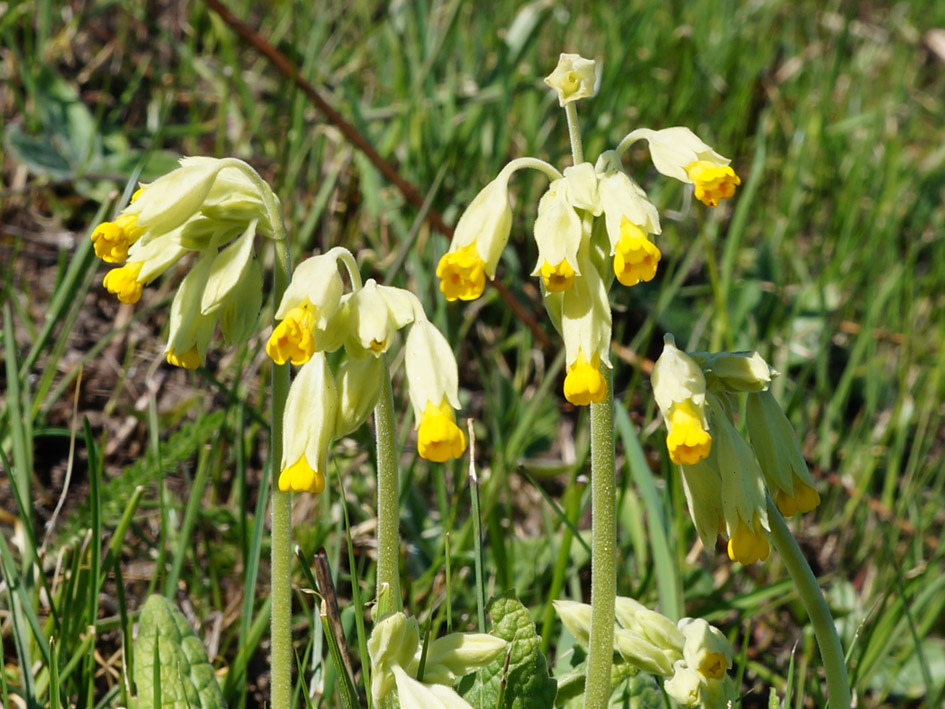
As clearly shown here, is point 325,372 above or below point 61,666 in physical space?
above

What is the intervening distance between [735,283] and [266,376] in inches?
73.0

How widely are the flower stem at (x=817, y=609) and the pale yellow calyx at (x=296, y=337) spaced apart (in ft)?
2.75

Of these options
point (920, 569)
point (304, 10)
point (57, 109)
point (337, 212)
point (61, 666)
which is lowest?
point (920, 569)

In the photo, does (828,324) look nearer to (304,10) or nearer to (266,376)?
(266,376)

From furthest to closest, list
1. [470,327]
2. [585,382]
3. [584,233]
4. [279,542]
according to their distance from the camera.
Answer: [470,327] < [279,542] < [584,233] < [585,382]

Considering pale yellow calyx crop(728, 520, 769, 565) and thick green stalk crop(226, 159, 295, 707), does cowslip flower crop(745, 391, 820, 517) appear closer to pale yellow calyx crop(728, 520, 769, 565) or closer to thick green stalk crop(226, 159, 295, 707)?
pale yellow calyx crop(728, 520, 769, 565)

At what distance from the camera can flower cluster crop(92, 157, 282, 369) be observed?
197cm

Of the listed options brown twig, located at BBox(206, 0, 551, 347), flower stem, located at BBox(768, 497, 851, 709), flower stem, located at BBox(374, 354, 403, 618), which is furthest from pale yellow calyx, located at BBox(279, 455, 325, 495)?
brown twig, located at BBox(206, 0, 551, 347)

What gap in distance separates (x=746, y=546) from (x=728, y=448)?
0.56 ft

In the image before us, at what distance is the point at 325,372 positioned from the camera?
76.6 inches

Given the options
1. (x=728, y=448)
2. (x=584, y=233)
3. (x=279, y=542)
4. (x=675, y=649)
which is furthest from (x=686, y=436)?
(x=279, y=542)

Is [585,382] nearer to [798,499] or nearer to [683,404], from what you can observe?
[683,404]

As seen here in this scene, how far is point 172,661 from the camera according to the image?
221 cm

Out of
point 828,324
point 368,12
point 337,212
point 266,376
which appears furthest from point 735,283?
point 368,12
